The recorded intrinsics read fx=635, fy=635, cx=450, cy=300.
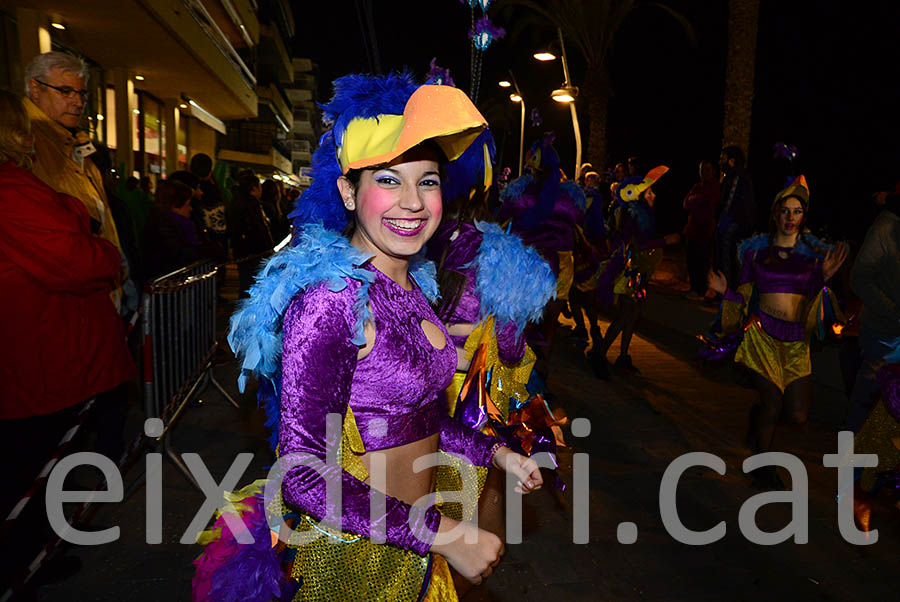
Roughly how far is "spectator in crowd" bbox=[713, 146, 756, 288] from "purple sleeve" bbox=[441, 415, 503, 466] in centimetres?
880

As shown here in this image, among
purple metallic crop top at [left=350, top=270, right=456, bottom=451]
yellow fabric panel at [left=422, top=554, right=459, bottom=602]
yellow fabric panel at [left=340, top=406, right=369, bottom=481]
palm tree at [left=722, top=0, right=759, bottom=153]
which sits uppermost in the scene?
palm tree at [left=722, top=0, right=759, bottom=153]

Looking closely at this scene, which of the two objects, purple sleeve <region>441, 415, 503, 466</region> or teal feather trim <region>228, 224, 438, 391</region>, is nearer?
teal feather trim <region>228, 224, 438, 391</region>

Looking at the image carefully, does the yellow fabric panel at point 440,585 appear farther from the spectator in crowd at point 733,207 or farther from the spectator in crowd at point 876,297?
the spectator in crowd at point 733,207

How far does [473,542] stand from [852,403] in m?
4.19

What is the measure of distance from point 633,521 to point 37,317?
11.6 ft

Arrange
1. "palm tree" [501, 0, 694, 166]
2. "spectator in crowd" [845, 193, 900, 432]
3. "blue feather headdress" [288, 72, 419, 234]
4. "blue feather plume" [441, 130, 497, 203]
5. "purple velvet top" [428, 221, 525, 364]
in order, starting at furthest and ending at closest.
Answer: "palm tree" [501, 0, 694, 166], "spectator in crowd" [845, 193, 900, 432], "purple velvet top" [428, 221, 525, 364], "blue feather plume" [441, 130, 497, 203], "blue feather headdress" [288, 72, 419, 234]

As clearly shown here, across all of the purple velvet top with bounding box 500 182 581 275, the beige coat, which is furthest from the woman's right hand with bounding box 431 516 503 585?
the purple velvet top with bounding box 500 182 581 275

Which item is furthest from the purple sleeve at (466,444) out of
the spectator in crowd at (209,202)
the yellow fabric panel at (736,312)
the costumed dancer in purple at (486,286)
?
the spectator in crowd at (209,202)

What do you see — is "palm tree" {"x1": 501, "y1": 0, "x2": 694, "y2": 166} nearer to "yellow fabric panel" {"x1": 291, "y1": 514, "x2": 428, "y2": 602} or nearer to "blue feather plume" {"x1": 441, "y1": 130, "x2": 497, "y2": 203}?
"blue feather plume" {"x1": 441, "y1": 130, "x2": 497, "y2": 203}

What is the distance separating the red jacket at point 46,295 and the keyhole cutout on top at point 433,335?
203 cm

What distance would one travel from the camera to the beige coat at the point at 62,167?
10.8 ft

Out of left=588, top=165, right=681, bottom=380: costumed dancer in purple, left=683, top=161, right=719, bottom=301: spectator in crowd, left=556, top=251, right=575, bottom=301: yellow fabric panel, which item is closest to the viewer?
left=556, top=251, right=575, bottom=301: yellow fabric panel

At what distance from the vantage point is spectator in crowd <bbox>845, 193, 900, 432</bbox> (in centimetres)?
435

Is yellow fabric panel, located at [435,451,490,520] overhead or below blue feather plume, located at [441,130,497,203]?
below
